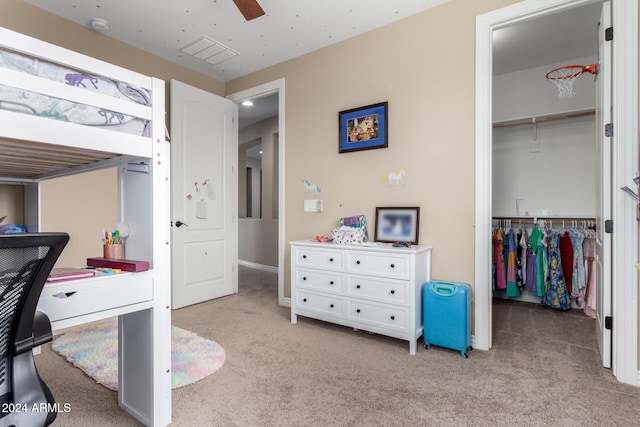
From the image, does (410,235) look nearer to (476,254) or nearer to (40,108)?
(476,254)

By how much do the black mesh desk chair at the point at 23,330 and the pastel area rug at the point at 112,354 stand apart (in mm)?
1101

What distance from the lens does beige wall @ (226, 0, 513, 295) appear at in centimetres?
258

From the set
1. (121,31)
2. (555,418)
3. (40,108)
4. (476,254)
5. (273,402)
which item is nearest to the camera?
(40,108)

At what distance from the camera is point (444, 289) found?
8.11 ft

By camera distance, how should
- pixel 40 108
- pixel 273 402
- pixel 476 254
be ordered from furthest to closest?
1. pixel 476 254
2. pixel 273 402
3. pixel 40 108

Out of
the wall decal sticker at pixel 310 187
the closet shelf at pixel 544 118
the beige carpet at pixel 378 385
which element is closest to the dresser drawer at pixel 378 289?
the beige carpet at pixel 378 385

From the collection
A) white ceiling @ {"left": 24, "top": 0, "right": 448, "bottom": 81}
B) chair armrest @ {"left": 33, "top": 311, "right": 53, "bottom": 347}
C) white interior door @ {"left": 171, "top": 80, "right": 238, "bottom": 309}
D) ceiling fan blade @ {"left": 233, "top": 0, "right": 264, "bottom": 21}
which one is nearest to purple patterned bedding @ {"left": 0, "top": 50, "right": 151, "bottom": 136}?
chair armrest @ {"left": 33, "top": 311, "right": 53, "bottom": 347}

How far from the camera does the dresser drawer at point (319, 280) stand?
9.12 feet

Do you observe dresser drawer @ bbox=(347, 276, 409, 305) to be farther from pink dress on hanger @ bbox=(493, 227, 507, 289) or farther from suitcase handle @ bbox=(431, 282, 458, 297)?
pink dress on hanger @ bbox=(493, 227, 507, 289)

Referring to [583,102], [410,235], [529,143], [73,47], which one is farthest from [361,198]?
[73,47]

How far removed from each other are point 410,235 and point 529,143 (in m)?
2.19

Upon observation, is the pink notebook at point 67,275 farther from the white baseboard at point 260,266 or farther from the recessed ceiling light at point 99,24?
the white baseboard at point 260,266

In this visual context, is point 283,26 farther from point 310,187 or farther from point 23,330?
point 23,330

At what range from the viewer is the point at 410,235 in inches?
110
